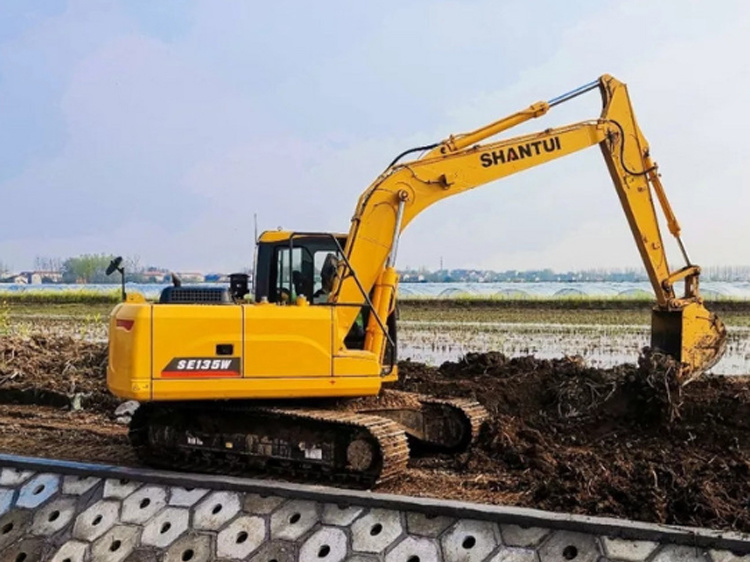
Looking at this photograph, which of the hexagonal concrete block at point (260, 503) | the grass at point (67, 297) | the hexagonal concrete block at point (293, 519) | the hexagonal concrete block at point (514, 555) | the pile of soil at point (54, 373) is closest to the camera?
the hexagonal concrete block at point (514, 555)

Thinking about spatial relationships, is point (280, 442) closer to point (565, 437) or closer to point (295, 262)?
point (295, 262)

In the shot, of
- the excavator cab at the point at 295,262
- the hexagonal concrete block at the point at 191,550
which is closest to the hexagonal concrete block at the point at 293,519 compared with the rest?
the hexagonal concrete block at the point at 191,550

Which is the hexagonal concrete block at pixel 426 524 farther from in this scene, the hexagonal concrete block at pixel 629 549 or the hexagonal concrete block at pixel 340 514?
the hexagonal concrete block at pixel 629 549

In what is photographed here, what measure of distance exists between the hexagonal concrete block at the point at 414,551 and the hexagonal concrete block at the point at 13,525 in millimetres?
3020

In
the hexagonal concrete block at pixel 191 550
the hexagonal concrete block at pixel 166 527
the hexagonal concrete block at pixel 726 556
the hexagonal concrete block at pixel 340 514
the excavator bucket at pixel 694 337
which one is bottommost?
the hexagonal concrete block at pixel 191 550

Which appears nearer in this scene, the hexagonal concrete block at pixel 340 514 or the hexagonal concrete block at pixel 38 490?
the hexagonal concrete block at pixel 340 514

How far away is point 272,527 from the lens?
5816 mm

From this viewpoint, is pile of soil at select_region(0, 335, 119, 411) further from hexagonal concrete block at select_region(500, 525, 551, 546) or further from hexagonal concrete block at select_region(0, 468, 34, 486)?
hexagonal concrete block at select_region(500, 525, 551, 546)

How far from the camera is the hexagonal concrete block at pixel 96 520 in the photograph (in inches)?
245

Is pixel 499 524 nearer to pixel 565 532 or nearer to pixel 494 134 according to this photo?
pixel 565 532

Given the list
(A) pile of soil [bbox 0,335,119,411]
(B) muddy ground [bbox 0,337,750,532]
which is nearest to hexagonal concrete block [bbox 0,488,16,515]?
(B) muddy ground [bbox 0,337,750,532]

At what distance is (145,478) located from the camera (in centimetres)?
653

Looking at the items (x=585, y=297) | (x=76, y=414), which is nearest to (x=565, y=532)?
(x=76, y=414)

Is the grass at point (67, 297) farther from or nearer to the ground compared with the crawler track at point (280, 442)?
farther from the ground
